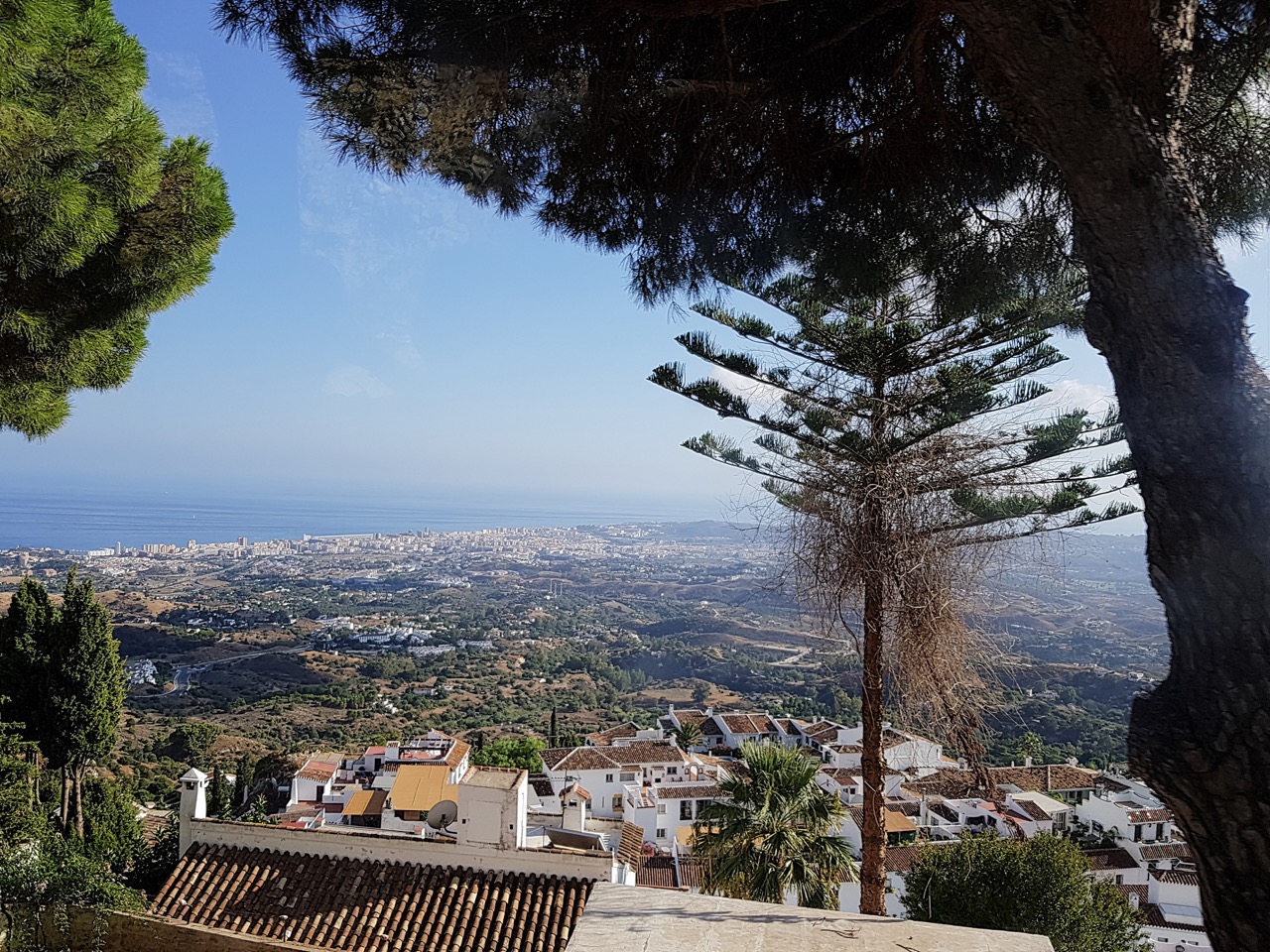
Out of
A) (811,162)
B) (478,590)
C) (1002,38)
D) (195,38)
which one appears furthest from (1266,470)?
(478,590)

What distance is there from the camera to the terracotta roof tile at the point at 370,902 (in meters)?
4.29

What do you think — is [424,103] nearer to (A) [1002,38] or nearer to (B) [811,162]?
(B) [811,162]

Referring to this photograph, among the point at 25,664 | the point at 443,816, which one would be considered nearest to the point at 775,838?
the point at 443,816

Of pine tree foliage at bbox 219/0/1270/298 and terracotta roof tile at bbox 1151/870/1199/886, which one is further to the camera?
terracotta roof tile at bbox 1151/870/1199/886

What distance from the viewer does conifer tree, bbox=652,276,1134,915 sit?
331cm

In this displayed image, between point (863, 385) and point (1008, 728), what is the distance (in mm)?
1806

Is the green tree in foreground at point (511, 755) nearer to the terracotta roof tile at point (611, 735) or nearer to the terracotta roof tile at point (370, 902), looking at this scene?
the terracotta roof tile at point (611, 735)

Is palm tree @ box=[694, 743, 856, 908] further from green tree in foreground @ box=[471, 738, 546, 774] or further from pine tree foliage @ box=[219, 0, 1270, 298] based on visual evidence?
green tree in foreground @ box=[471, 738, 546, 774]

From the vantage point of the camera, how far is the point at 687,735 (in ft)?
74.1

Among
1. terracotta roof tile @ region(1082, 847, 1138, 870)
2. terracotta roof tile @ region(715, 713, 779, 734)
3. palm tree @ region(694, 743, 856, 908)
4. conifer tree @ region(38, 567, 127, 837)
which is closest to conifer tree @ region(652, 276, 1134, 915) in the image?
palm tree @ region(694, 743, 856, 908)

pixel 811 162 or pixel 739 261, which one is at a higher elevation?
pixel 811 162

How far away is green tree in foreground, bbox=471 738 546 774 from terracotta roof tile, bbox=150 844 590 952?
36.2ft

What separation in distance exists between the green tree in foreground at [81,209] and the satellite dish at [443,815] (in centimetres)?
342

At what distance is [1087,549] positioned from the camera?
3.67 meters
